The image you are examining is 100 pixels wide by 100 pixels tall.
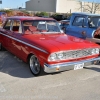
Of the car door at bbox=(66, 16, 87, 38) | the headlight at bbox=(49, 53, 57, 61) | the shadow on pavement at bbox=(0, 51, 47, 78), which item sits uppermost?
the car door at bbox=(66, 16, 87, 38)

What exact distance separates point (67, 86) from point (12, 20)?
3.31 m

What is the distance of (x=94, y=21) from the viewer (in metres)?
6.98

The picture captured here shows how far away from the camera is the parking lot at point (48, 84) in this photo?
12.1 ft

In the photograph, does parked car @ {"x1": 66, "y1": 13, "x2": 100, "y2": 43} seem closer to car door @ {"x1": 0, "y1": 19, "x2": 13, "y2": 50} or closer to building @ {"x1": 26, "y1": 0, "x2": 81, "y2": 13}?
car door @ {"x1": 0, "y1": 19, "x2": 13, "y2": 50}

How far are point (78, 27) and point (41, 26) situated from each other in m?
1.92

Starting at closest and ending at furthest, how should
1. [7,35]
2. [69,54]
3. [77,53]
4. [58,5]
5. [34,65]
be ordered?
[69,54] → [77,53] → [34,65] → [7,35] → [58,5]

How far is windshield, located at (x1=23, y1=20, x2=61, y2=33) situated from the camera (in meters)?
5.50

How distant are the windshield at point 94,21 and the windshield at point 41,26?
5.09 ft

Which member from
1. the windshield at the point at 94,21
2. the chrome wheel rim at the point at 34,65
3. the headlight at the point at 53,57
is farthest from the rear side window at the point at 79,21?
the headlight at the point at 53,57

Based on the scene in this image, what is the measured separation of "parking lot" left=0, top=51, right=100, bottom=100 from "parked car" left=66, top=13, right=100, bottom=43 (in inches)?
56.8

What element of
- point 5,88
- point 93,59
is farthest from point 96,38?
point 5,88

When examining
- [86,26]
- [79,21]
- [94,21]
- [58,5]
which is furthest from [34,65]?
[58,5]

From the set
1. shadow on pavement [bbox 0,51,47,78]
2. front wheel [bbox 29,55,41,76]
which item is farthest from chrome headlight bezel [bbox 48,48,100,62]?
shadow on pavement [bbox 0,51,47,78]

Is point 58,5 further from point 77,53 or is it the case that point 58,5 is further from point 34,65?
point 77,53
